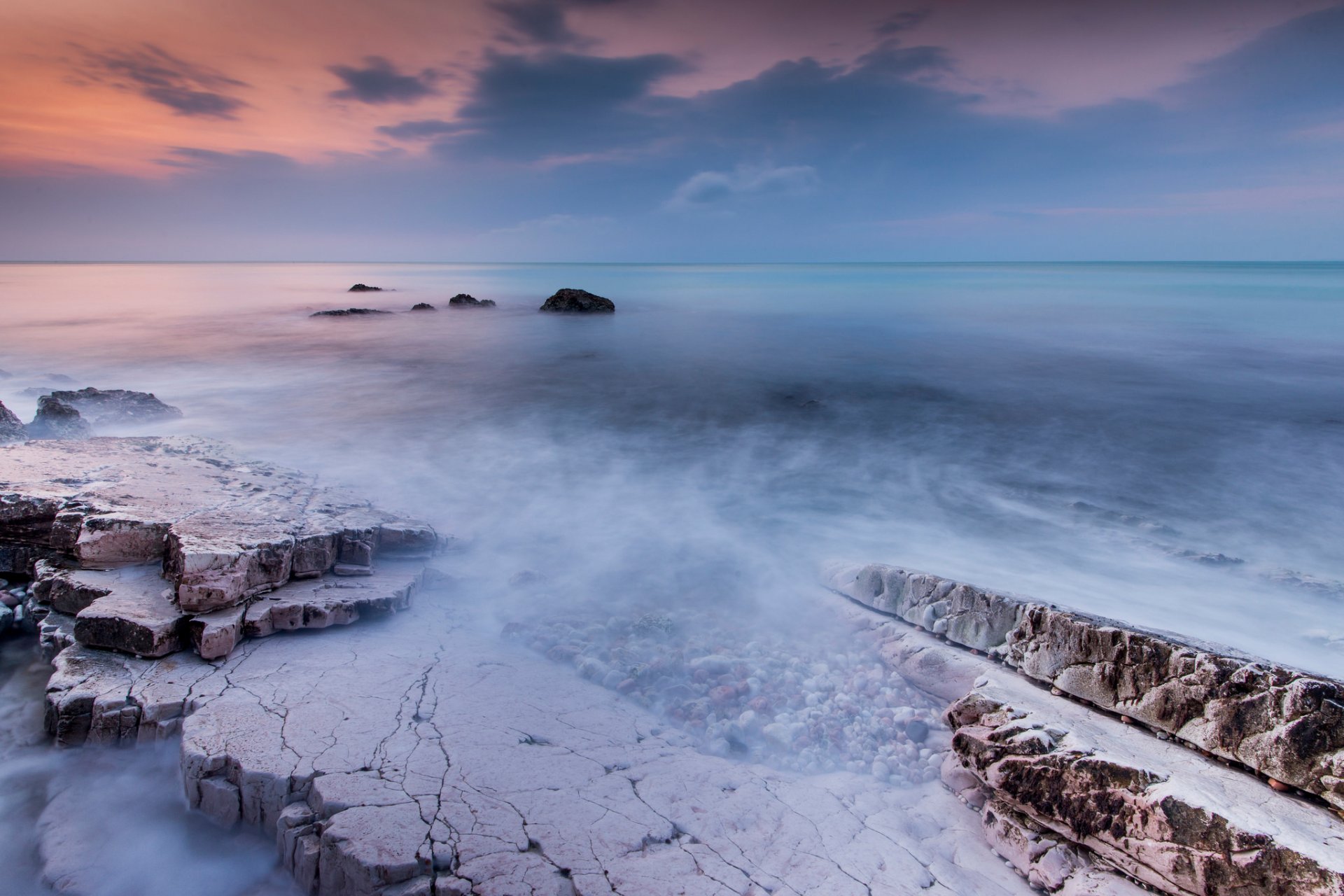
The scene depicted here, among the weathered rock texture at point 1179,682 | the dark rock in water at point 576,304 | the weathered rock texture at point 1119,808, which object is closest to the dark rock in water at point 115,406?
the weathered rock texture at point 1179,682

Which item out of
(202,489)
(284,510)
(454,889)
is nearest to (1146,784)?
(454,889)

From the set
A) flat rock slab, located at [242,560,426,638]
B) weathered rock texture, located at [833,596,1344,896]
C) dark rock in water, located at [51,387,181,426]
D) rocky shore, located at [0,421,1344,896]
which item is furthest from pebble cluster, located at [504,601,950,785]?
dark rock in water, located at [51,387,181,426]

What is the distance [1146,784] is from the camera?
2.62 m

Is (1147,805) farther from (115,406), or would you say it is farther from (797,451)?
(115,406)

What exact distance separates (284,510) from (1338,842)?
5858 millimetres

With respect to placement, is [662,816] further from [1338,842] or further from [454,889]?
[1338,842]

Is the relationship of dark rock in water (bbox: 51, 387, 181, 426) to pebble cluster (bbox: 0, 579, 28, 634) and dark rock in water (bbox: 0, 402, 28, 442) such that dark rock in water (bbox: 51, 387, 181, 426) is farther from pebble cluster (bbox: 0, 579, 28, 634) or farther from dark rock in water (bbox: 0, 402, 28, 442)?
pebble cluster (bbox: 0, 579, 28, 634)

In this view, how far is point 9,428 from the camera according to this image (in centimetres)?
717

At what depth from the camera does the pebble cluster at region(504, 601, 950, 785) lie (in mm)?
3383

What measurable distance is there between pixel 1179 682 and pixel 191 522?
562 centimetres

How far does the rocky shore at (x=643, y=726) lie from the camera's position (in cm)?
253

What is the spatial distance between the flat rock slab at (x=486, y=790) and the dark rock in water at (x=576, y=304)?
25677 millimetres

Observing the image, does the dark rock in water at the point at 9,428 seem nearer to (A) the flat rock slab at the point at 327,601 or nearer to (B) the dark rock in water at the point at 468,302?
(A) the flat rock slab at the point at 327,601

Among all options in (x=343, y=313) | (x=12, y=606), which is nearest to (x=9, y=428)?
(x=12, y=606)
